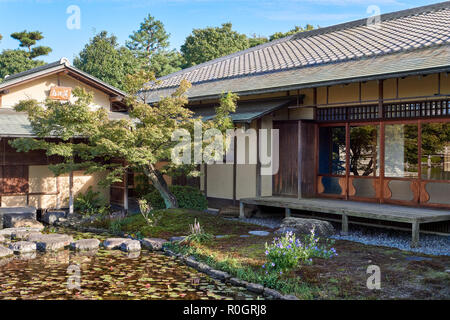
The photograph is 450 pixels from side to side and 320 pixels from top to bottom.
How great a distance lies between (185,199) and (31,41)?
35.4 m

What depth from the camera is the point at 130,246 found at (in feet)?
35.0

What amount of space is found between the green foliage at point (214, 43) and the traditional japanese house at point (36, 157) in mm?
23209

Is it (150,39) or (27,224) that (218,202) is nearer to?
(27,224)

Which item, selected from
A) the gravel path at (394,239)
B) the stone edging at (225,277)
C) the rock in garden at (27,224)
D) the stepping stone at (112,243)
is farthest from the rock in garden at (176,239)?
the rock in garden at (27,224)

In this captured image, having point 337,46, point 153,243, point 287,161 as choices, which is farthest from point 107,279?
point 337,46

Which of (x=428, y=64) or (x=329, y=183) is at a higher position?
(x=428, y=64)

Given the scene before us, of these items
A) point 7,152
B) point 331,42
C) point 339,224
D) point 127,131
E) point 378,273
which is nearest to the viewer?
point 378,273

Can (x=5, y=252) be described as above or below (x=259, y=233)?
below

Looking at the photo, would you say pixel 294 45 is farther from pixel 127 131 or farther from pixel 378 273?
pixel 378 273

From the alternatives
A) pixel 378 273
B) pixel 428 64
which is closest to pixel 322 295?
pixel 378 273

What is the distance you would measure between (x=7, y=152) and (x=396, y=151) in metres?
11.6

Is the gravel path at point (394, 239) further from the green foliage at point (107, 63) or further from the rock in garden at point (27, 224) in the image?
the green foliage at point (107, 63)
